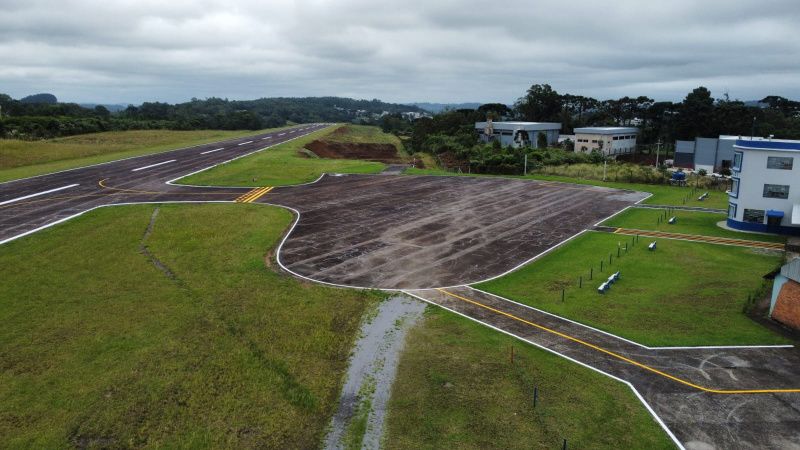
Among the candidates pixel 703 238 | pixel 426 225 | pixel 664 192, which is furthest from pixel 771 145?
pixel 426 225

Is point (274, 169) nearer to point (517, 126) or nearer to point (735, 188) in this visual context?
point (735, 188)

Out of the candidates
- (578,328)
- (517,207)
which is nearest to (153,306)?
(578,328)

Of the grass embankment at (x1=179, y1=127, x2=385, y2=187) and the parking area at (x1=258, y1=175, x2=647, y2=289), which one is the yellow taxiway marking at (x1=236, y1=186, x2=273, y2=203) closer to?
the parking area at (x1=258, y1=175, x2=647, y2=289)

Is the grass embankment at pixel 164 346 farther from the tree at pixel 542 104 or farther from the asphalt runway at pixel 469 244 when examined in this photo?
the tree at pixel 542 104

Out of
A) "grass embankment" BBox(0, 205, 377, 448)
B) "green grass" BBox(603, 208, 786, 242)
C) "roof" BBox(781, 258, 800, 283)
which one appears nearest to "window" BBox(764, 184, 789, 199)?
"green grass" BBox(603, 208, 786, 242)

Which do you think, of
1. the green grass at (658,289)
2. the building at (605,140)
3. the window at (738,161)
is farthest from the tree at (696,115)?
the green grass at (658,289)

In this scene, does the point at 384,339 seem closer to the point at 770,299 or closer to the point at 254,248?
the point at 254,248
